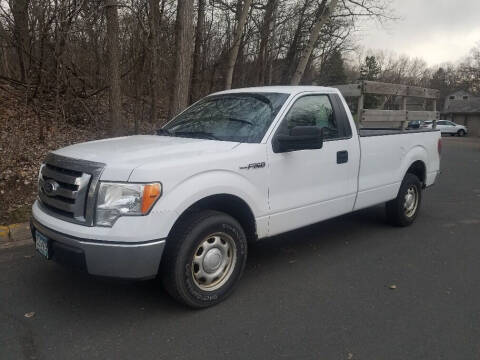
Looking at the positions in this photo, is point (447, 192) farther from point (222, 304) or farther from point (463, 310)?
point (222, 304)

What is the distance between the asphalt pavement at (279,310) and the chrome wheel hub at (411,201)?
0.90 metres

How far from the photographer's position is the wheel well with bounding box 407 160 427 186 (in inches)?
239

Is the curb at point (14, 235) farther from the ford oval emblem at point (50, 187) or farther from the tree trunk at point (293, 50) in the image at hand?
the tree trunk at point (293, 50)

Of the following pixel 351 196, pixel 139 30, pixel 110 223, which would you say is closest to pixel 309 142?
pixel 351 196

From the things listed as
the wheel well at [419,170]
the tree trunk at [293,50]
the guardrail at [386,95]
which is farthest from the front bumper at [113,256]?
the tree trunk at [293,50]

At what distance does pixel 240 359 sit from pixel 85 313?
1.38 metres

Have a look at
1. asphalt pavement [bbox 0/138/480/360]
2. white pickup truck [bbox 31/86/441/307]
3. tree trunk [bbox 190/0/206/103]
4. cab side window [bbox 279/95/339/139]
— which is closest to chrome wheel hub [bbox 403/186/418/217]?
asphalt pavement [bbox 0/138/480/360]

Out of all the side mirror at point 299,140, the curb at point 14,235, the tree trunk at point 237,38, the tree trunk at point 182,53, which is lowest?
the curb at point 14,235

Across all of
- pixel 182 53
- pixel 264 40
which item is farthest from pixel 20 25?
pixel 264 40

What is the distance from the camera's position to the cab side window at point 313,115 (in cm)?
417

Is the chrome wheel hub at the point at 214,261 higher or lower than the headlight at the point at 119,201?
lower

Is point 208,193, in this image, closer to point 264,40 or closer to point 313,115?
point 313,115

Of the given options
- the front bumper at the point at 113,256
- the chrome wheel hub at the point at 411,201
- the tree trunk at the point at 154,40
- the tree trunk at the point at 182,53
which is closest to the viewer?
the front bumper at the point at 113,256

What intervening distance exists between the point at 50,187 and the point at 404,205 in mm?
4595
